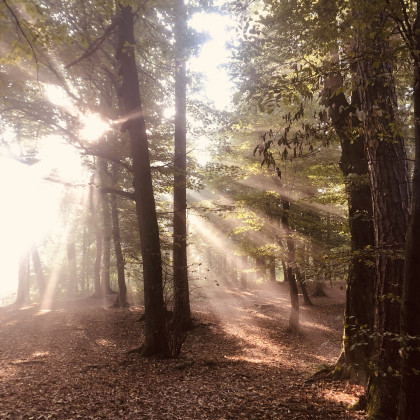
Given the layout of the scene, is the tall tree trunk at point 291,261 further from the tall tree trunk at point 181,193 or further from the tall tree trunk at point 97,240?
the tall tree trunk at point 97,240

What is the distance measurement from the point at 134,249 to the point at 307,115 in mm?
11324

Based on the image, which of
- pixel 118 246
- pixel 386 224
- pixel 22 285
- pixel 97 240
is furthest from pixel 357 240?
pixel 22 285

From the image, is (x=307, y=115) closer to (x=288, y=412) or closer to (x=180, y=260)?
(x=180, y=260)

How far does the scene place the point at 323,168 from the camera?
952 cm

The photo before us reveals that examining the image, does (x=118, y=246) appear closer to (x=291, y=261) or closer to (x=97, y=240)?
(x=97, y=240)

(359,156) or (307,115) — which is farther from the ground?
(307,115)

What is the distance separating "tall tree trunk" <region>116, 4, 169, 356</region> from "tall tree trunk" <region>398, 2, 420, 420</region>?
19.4 ft

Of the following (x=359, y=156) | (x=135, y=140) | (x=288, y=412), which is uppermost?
(x=135, y=140)

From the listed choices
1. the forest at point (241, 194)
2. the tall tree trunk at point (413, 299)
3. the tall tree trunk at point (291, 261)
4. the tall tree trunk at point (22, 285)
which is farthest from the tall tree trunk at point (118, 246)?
the tall tree trunk at point (413, 299)

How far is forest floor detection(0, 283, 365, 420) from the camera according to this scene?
5.13m

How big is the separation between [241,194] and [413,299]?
31.7 ft

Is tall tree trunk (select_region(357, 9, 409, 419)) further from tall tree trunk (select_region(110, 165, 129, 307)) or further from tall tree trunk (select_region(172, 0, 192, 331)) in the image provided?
tall tree trunk (select_region(110, 165, 129, 307))

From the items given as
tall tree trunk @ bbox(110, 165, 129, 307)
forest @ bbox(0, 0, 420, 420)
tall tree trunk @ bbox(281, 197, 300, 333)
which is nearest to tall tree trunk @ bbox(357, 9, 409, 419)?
forest @ bbox(0, 0, 420, 420)

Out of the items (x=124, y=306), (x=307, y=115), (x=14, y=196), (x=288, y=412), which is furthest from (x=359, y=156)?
(x=14, y=196)
